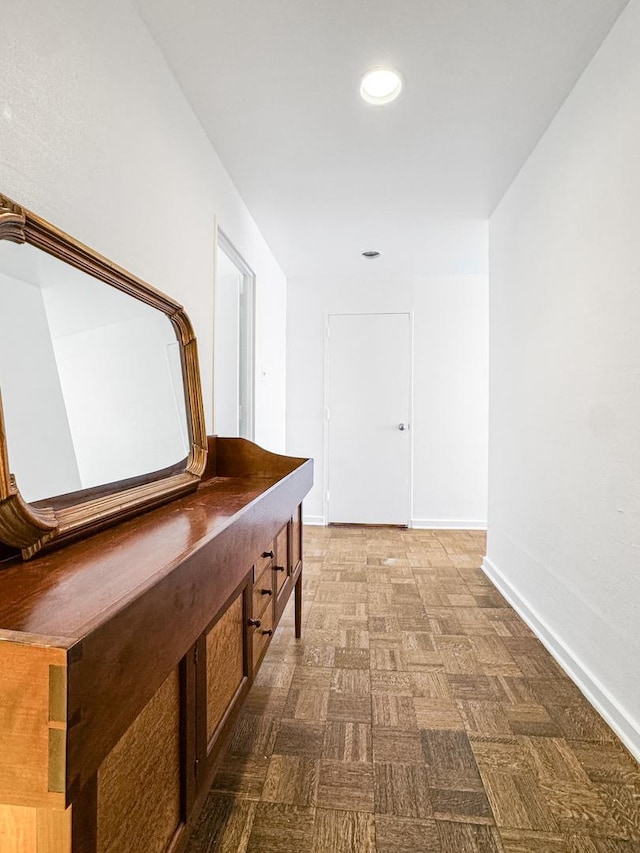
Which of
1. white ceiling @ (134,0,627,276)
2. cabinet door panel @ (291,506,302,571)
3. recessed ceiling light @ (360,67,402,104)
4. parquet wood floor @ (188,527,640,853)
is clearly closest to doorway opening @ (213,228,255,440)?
white ceiling @ (134,0,627,276)

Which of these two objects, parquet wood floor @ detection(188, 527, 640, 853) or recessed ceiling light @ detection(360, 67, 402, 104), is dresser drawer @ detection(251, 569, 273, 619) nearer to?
parquet wood floor @ detection(188, 527, 640, 853)

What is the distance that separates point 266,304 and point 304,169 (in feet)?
4.27

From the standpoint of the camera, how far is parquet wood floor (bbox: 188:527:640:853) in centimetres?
119

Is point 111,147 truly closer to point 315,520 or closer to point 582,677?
point 582,677

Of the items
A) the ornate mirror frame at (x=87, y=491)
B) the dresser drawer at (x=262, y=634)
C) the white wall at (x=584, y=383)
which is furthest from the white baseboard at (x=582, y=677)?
the ornate mirror frame at (x=87, y=491)

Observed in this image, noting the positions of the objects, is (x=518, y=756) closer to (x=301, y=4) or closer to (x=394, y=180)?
(x=301, y=4)

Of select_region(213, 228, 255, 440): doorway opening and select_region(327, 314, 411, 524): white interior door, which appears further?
select_region(327, 314, 411, 524): white interior door

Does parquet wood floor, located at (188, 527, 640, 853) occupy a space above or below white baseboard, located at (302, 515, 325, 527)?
below

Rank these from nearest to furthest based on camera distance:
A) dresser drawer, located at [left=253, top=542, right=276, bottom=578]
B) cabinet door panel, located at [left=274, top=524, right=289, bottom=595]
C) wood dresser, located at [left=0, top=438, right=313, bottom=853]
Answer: wood dresser, located at [left=0, top=438, right=313, bottom=853]
dresser drawer, located at [left=253, top=542, right=276, bottom=578]
cabinet door panel, located at [left=274, top=524, right=289, bottom=595]

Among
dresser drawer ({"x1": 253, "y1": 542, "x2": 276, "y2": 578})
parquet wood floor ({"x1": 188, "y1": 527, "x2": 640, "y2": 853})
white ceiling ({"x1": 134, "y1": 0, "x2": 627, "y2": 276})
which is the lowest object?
parquet wood floor ({"x1": 188, "y1": 527, "x2": 640, "y2": 853})

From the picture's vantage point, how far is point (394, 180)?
277 cm

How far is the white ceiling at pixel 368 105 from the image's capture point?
1623 millimetres

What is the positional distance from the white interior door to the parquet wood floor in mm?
2135

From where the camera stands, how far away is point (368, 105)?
2094mm
